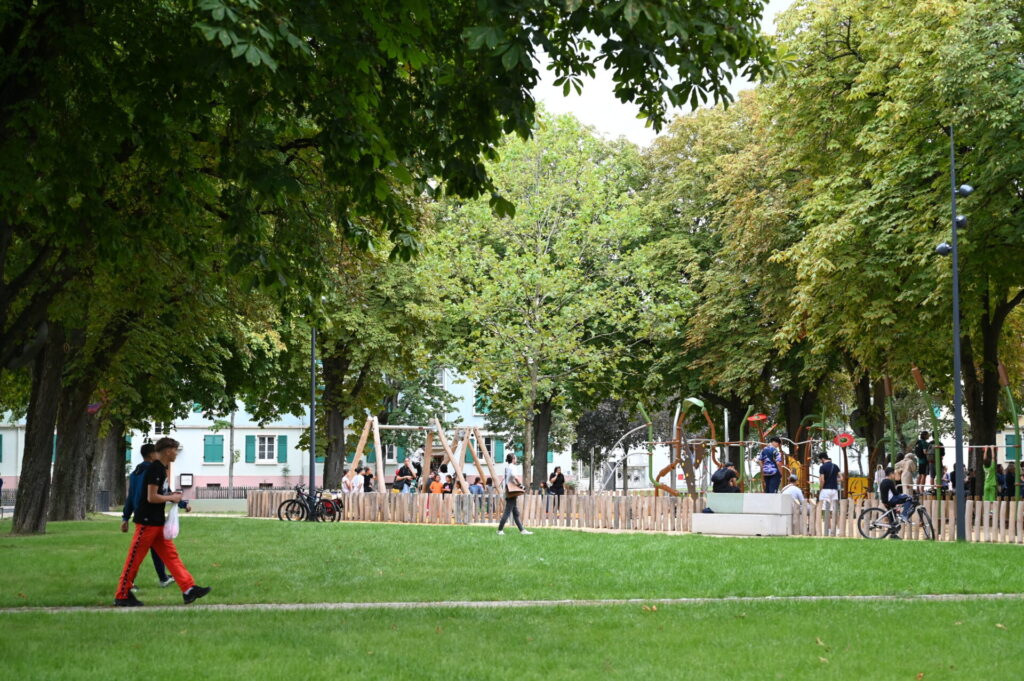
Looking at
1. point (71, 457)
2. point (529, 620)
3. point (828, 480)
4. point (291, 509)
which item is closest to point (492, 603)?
point (529, 620)

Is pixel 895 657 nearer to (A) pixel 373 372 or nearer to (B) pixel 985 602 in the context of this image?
(B) pixel 985 602

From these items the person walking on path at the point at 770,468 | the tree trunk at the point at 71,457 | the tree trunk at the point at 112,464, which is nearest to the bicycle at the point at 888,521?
the person walking on path at the point at 770,468

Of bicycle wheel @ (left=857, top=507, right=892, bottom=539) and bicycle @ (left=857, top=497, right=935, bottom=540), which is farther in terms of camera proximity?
bicycle wheel @ (left=857, top=507, right=892, bottom=539)

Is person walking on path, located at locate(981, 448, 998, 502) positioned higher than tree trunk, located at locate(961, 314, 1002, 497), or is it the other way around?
tree trunk, located at locate(961, 314, 1002, 497)

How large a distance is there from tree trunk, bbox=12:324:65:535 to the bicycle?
16296 mm

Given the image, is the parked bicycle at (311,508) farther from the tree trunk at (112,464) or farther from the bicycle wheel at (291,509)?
the tree trunk at (112,464)

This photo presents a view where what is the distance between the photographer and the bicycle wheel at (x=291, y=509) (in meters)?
36.6

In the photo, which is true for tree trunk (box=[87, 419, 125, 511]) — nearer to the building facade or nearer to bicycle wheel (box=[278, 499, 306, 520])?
bicycle wheel (box=[278, 499, 306, 520])

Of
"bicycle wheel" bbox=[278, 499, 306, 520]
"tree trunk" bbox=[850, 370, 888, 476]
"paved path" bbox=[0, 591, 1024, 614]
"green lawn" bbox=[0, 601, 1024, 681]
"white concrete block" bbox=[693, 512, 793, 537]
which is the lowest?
"bicycle wheel" bbox=[278, 499, 306, 520]

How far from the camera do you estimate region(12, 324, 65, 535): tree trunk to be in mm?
26016

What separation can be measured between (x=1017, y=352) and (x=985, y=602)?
94.8 feet

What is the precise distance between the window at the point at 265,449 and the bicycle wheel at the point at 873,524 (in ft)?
198

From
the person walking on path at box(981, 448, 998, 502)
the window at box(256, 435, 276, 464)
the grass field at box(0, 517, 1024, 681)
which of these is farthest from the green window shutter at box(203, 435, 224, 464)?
the grass field at box(0, 517, 1024, 681)

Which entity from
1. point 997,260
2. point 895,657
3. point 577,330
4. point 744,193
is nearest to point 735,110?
point 744,193
